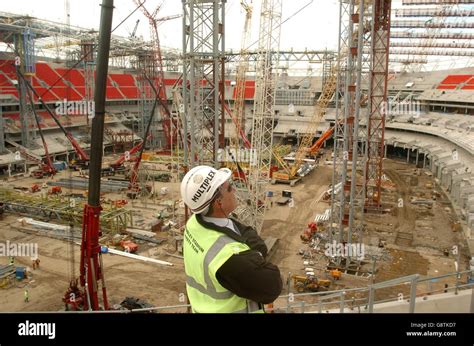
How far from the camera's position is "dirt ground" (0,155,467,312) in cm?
1252

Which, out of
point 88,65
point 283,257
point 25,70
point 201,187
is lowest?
point 283,257

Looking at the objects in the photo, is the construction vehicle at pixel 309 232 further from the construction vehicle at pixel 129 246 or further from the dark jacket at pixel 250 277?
the dark jacket at pixel 250 277

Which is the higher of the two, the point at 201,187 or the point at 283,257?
the point at 201,187

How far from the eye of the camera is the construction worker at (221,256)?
192 cm

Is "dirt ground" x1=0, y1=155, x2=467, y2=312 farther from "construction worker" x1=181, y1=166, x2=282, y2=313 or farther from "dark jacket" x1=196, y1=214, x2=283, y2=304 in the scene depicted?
"dark jacket" x1=196, y1=214, x2=283, y2=304

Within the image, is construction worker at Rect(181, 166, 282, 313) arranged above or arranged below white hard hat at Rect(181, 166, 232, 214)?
below

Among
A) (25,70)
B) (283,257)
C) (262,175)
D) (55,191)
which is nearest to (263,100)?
(262,175)

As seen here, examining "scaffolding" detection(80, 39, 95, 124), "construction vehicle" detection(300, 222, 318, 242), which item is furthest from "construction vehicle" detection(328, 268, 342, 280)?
"scaffolding" detection(80, 39, 95, 124)

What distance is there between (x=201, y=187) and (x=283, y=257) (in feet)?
45.1

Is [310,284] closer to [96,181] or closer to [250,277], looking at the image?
[96,181]

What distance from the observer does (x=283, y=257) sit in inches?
607

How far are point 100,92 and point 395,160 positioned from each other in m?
34.0

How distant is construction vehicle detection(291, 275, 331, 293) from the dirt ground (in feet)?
1.21
